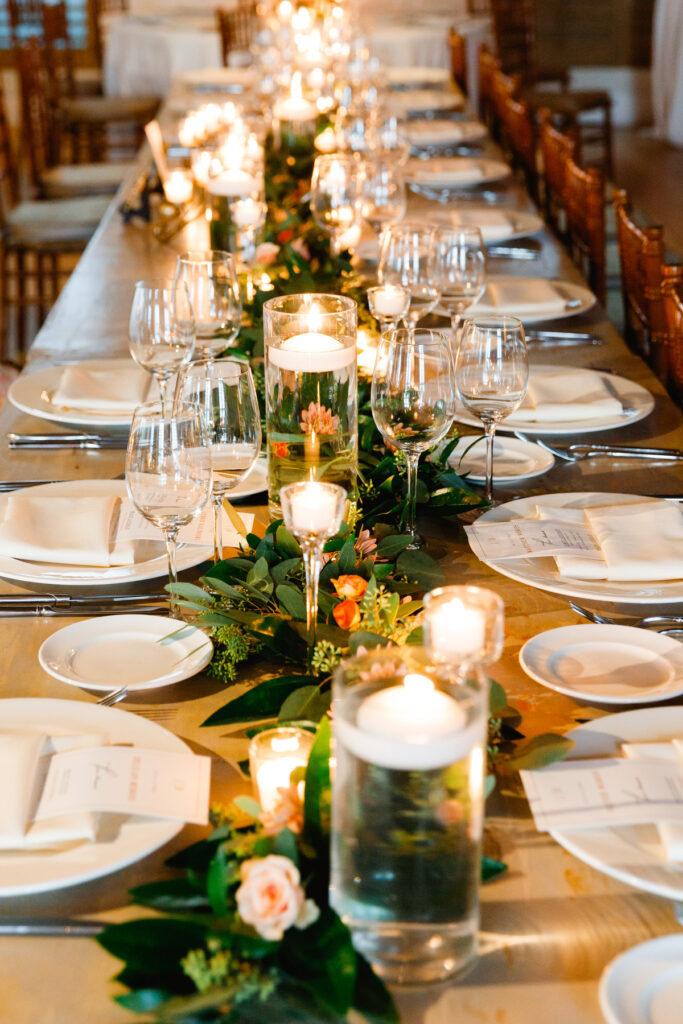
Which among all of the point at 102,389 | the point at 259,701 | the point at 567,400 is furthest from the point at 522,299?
the point at 259,701

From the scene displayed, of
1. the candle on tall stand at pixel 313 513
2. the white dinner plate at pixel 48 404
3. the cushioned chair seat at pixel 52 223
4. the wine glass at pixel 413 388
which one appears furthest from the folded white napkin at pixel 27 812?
the cushioned chair seat at pixel 52 223

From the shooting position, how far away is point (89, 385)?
1828 millimetres

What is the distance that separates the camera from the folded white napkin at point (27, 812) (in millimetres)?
816

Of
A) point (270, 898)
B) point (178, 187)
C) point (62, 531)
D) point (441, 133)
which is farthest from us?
point (441, 133)

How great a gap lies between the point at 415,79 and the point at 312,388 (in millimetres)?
4176

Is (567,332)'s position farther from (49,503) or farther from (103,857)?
(103,857)

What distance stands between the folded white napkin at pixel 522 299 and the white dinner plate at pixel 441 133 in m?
1.68

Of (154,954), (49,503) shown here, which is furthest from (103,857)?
(49,503)

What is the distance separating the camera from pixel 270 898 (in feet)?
2.27

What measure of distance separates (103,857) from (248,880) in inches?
6.2

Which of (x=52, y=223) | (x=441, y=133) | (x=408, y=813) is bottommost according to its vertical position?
(x=52, y=223)

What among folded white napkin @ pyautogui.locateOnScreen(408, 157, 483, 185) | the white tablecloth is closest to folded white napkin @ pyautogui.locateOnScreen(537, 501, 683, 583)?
folded white napkin @ pyautogui.locateOnScreen(408, 157, 483, 185)

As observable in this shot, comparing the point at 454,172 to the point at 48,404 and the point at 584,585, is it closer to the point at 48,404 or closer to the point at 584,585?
the point at 48,404

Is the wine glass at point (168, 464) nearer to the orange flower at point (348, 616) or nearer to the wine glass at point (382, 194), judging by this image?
the orange flower at point (348, 616)
